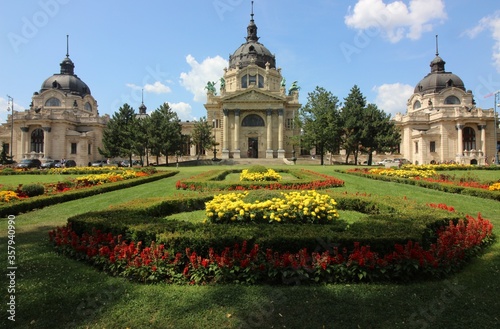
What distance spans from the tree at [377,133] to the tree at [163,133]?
2785 centimetres

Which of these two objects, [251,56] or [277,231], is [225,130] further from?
[277,231]

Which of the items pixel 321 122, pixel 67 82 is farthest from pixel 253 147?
pixel 67 82

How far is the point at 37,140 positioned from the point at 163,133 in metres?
30.3

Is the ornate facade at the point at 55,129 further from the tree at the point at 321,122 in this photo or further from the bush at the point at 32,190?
the bush at the point at 32,190

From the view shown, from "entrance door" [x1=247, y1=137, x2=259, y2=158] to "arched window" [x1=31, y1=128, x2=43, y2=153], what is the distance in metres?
39.0

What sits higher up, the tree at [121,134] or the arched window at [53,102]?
the arched window at [53,102]

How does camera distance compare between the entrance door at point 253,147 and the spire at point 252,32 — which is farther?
the spire at point 252,32

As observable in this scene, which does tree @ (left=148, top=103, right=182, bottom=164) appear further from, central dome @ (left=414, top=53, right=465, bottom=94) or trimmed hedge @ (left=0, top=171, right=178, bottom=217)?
central dome @ (left=414, top=53, right=465, bottom=94)

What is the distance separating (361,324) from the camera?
427 centimetres

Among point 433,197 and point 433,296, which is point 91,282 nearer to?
point 433,296

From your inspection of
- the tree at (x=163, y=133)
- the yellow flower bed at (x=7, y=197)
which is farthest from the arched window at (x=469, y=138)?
the yellow flower bed at (x=7, y=197)

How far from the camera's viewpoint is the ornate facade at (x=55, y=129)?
6019 cm

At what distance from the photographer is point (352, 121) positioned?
1833 inches

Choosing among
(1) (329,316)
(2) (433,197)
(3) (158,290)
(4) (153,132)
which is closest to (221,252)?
(3) (158,290)
